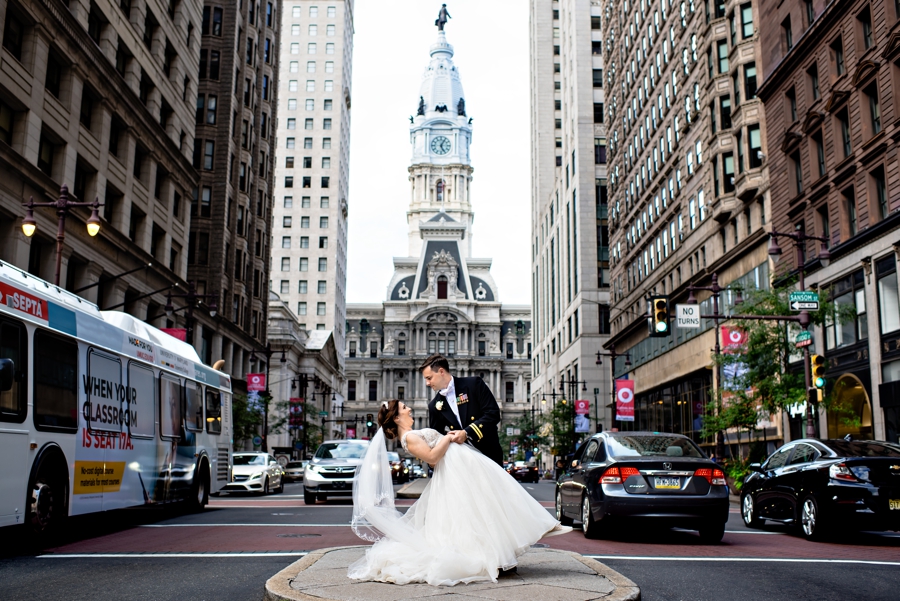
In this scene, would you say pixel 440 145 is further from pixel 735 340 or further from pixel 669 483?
pixel 669 483

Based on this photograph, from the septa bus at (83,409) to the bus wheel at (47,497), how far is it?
14 millimetres

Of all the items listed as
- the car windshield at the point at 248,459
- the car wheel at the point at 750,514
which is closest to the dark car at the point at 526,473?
the car windshield at the point at 248,459

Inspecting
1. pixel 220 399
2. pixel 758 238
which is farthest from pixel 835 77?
pixel 220 399

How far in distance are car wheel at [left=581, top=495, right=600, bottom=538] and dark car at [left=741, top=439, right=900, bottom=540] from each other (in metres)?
3.23

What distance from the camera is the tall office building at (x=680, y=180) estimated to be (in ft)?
136

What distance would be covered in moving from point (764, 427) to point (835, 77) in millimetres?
15118

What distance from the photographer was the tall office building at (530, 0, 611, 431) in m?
74.9

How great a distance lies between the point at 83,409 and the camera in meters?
13.3

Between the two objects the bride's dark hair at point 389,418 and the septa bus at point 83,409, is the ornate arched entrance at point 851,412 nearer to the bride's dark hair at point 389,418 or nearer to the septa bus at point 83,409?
the septa bus at point 83,409

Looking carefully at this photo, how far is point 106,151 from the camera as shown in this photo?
36281 millimetres

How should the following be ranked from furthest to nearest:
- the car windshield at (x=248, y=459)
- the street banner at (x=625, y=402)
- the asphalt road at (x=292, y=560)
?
the street banner at (x=625, y=402)
the car windshield at (x=248, y=459)
the asphalt road at (x=292, y=560)

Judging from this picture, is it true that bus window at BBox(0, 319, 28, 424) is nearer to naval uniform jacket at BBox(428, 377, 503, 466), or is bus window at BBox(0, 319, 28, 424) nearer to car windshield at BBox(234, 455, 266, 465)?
naval uniform jacket at BBox(428, 377, 503, 466)

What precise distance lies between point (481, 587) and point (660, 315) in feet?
59.3

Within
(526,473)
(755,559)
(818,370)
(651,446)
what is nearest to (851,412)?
(818,370)
